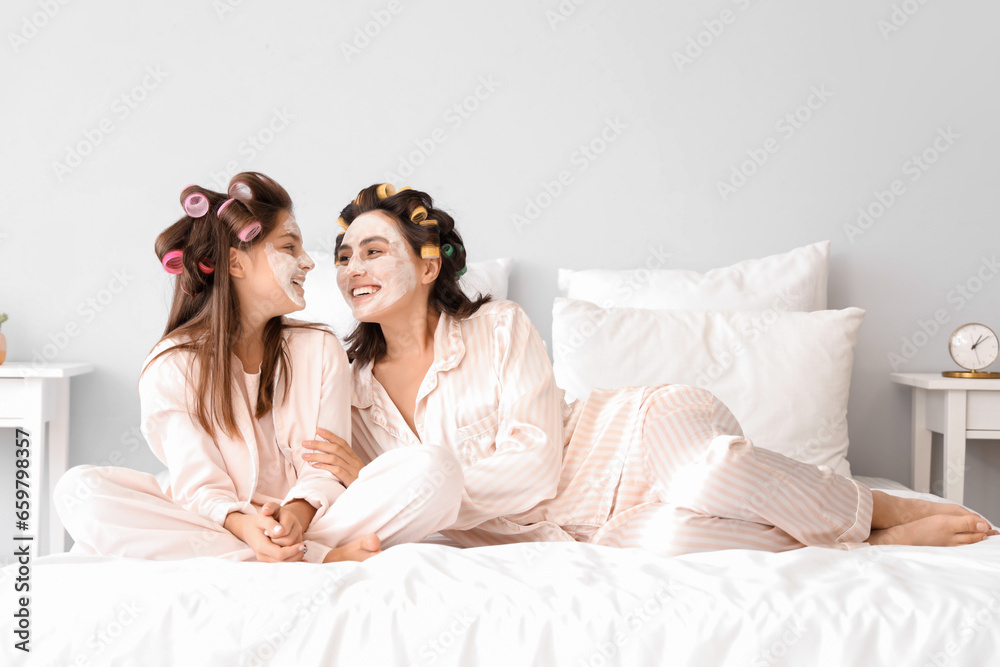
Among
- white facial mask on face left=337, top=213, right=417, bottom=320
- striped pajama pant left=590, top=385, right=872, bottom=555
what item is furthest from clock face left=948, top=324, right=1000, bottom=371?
white facial mask on face left=337, top=213, right=417, bottom=320

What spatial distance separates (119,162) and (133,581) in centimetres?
164

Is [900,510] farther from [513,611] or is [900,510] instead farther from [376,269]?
[376,269]

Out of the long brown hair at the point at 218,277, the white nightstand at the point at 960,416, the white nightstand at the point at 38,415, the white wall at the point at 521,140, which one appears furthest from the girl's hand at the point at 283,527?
the white nightstand at the point at 960,416

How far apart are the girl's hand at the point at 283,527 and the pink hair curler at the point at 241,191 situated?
1.70 ft

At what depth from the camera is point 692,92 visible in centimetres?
219

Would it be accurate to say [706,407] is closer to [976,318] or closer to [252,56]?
[976,318]

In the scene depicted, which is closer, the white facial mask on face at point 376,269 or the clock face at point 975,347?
the white facial mask on face at point 376,269

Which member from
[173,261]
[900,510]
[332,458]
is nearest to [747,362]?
[900,510]

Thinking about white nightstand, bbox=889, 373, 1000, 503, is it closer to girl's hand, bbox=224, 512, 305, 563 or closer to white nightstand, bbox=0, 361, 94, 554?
girl's hand, bbox=224, 512, 305, 563

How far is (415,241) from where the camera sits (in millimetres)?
1453

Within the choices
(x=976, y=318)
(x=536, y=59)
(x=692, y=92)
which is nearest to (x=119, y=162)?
(x=536, y=59)

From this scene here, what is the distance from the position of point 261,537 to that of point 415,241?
1.98 feet

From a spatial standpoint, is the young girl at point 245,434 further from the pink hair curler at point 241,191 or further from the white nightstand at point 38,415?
the white nightstand at point 38,415

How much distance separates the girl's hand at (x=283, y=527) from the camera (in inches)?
41.9
